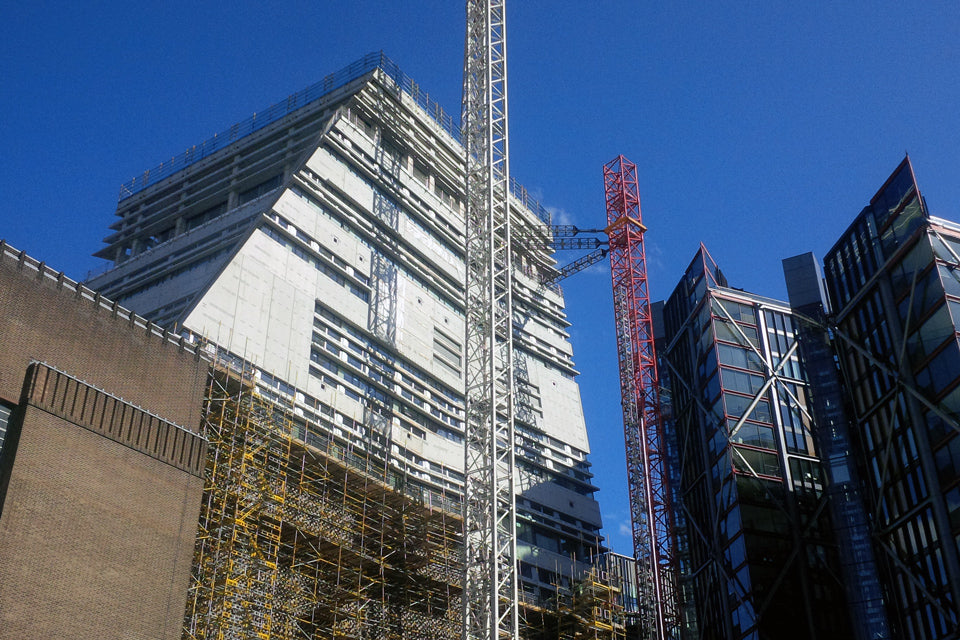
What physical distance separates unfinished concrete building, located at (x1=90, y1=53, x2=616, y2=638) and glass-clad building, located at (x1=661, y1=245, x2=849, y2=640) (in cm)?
1058

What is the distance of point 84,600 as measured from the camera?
3881 centimetres

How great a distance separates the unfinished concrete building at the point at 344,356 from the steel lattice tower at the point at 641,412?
455 centimetres

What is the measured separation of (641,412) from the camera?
88.5 meters

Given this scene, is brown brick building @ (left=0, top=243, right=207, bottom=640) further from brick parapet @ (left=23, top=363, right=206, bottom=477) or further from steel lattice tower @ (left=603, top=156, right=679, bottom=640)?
steel lattice tower @ (left=603, top=156, right=679, bottom=640)

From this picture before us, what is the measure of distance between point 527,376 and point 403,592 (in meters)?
31.9

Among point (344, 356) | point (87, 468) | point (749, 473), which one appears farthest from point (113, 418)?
point (749, 473)

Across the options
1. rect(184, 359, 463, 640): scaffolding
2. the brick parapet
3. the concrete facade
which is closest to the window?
the brick parapet

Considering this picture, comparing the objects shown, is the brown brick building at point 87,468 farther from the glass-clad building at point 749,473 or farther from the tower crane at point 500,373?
the glass-clad building at point 749,473

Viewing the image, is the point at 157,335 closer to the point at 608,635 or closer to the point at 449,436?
the point at 449,436

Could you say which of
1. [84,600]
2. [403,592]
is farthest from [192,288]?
[84,600]

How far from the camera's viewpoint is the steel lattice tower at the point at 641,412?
82.2m

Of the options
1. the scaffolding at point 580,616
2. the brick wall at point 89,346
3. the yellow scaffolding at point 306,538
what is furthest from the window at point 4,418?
the scaffolding at point 580,616

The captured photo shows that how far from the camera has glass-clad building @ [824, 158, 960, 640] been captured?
54.3 m

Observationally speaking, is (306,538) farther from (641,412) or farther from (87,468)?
(641,412)
